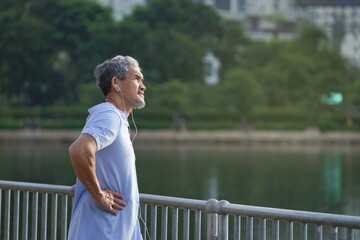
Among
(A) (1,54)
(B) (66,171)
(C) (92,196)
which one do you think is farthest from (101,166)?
(A) (1,54)

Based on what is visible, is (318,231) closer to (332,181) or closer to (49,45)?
(332,181)

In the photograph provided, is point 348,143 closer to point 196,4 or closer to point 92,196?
point 196,4

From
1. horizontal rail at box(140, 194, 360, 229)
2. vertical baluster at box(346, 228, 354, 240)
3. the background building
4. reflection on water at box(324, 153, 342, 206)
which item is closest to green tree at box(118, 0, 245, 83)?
the background building

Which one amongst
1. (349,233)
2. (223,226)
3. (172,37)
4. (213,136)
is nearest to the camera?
(349,233)

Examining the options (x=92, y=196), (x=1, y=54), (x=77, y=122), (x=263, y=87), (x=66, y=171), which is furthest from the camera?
(x=263, y=87)

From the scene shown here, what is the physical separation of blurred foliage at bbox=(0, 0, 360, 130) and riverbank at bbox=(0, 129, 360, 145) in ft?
4.79

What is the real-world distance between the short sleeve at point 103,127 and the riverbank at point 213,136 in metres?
54.2

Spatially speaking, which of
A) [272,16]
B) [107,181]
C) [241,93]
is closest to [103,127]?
[107,181]

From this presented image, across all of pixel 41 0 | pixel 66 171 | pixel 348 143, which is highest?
pixel 41 0

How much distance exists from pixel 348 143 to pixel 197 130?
46.3 ft

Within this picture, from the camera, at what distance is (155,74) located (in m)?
76.9

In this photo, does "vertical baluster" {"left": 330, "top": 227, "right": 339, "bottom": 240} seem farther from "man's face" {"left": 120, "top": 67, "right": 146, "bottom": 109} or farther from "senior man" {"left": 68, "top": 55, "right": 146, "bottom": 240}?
"man's face" {"left": 120, "top": 67, "right": 146, "bottom": 109}

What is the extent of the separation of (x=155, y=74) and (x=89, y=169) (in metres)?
73.7

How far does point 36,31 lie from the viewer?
75125 mm
